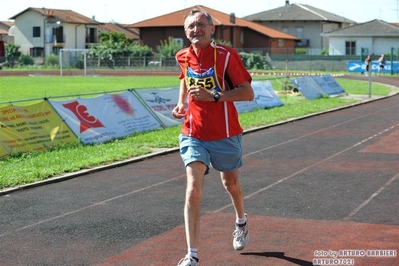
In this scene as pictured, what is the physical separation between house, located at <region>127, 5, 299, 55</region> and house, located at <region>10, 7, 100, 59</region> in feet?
35.8

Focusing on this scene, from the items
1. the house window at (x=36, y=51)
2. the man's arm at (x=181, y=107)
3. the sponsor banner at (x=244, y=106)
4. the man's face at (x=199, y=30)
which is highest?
the house window at (x=36, y=51)

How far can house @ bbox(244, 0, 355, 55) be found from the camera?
101000 mm

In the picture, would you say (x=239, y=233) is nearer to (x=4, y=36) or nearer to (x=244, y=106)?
(x=244, y=106)

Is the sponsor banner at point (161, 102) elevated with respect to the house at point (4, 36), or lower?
lower

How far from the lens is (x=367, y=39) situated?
80250 millimetres

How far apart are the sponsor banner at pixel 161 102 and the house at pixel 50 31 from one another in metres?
76.6

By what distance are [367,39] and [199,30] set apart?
75591 millimetres


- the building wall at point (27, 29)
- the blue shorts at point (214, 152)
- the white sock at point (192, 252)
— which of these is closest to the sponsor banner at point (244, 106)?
the blue shorts at point (214, 152)

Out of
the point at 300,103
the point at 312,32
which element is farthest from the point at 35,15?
the point at 300,103

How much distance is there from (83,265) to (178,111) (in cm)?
164

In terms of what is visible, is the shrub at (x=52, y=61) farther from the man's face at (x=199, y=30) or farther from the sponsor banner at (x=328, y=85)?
the man's face at (x=199, y=30)

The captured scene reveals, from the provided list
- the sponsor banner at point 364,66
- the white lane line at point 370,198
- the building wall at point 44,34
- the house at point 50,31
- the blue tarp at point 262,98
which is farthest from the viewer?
the building wall at point 44,34

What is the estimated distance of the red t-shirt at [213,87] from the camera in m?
7.07

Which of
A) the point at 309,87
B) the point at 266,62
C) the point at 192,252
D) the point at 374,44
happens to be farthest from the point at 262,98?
the point at 374,44
